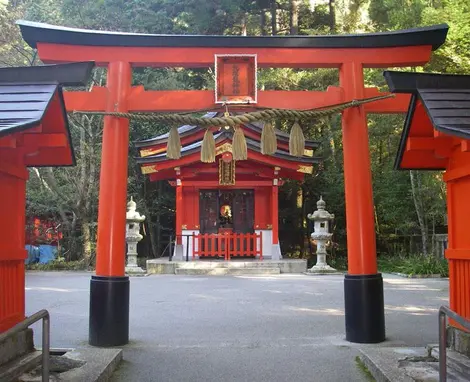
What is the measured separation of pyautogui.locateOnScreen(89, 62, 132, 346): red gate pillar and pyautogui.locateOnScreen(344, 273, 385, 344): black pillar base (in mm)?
2703

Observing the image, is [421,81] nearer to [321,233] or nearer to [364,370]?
[364,370]

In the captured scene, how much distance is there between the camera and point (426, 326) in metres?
6.75

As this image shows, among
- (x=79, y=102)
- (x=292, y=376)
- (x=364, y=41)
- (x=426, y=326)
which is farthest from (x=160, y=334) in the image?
(x=364, y=41)

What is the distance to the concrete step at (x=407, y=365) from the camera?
13.0ft

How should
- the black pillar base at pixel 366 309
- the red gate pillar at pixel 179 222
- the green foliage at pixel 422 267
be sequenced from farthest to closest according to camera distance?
1. the red gate pillar at pixel 179 222
2. the green foliage at pixel 422 267
3. the black pillar base at pixel 366 309

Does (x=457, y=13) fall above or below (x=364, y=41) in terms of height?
above

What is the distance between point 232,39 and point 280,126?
17.6m

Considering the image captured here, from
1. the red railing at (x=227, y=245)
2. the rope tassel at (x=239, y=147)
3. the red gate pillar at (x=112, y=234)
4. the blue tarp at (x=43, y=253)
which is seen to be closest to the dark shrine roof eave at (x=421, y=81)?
the rope tassel at (x=239, y=147)

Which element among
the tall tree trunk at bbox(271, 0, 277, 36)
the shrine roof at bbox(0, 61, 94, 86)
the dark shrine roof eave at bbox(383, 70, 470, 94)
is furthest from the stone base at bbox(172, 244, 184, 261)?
the tall tree trunk at bbox(271, 0, 277, 36)

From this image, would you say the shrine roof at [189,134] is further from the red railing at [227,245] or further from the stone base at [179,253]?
the stone base at [179,253]

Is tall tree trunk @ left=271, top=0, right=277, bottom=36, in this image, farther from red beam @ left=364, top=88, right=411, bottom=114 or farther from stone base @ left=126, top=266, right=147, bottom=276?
red beam @ left=364, top=88, right=411, bottom=114

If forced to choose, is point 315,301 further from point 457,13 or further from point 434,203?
point 434,203

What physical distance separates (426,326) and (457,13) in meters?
8.04

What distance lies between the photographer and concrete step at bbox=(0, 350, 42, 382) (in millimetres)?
3088
